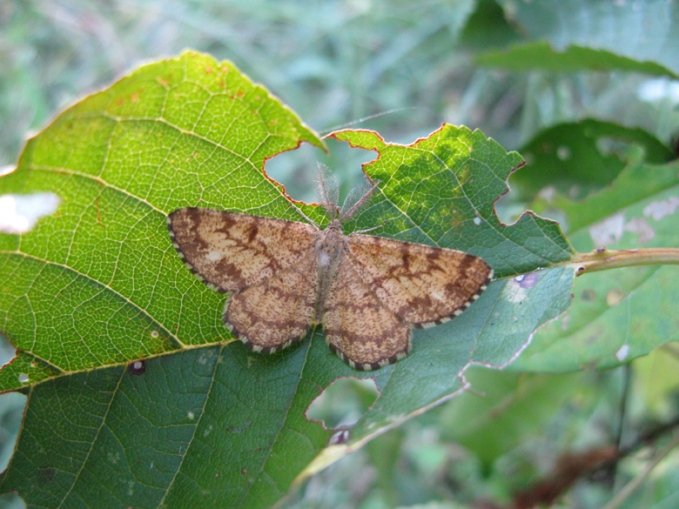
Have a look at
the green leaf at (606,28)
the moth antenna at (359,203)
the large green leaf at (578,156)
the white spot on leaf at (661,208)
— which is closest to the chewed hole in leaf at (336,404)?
the large green leaf at (578,156)

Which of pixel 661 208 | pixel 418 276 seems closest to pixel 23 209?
pixel 418 276

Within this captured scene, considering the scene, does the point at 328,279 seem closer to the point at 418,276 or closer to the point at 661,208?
the point at 418,276

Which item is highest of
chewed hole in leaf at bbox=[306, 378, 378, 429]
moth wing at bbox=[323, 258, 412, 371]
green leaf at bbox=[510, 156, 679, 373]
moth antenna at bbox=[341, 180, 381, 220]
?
moth antenna at bbox=[341, 180, 381, 220]

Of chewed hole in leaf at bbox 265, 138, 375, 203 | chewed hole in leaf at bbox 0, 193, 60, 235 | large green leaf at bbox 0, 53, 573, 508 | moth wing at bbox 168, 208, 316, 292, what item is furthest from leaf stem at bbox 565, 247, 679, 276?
chewed hole in leaf at bbox 265, 138, 375, 203

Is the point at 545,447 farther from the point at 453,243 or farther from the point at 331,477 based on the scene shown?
the point at 453,243

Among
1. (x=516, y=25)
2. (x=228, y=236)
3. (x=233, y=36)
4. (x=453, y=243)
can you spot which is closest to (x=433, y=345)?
(x=453, y=243)

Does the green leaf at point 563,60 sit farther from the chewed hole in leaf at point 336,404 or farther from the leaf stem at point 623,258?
the chewed hole in leaf at point 336,404

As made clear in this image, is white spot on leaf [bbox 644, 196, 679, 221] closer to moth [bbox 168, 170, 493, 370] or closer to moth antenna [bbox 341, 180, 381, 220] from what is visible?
moth [bbox 168, 170, 493, 370]
